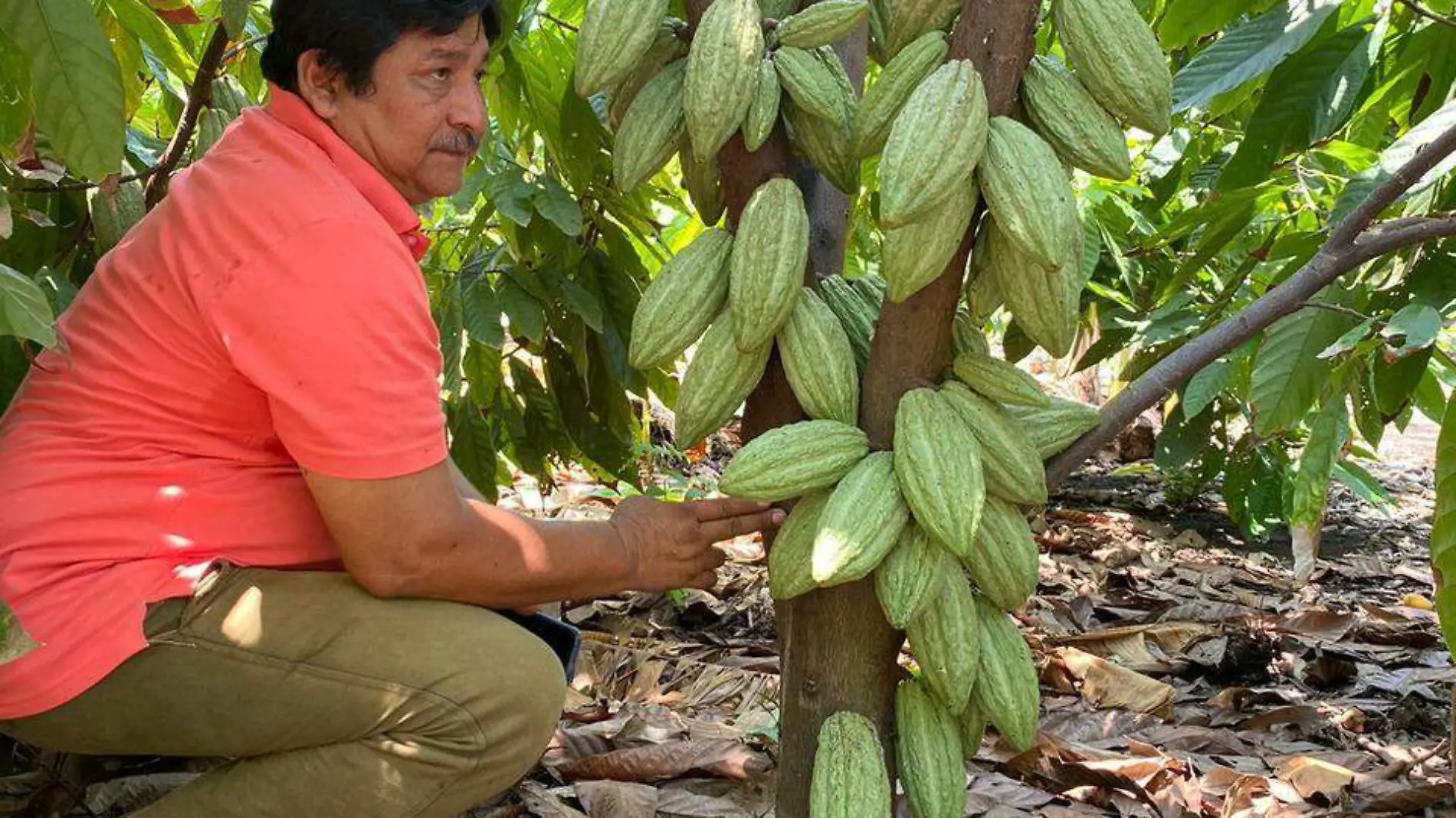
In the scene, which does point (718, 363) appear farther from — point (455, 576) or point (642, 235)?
point (642, 235)

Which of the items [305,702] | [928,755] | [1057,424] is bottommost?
[928,755]

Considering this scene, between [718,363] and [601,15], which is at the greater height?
[601,15]

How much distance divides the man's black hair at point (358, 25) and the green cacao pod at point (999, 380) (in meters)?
0.69

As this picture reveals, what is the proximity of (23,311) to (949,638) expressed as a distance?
2.98ft

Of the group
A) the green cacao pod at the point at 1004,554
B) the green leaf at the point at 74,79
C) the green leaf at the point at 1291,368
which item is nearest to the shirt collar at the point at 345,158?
the green leaf at the point at 74,79

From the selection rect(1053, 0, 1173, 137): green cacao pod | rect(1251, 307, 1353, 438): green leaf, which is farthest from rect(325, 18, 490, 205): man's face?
rect(1251, 307, 1353, 438): green leaf

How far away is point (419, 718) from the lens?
1.67 m

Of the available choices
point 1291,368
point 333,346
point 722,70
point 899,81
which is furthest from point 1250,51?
point 333,346

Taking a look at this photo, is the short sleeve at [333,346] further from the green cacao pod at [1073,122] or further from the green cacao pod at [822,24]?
the green cacao pod at [1073,122]

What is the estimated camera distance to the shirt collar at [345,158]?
1.69 metres

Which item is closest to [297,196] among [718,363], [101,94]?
[101,94]

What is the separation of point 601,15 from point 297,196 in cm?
39

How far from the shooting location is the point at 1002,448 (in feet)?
4.83

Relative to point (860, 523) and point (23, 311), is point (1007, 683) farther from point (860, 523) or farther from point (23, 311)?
point (23, 311)
